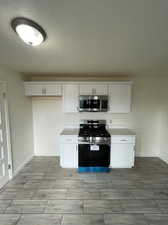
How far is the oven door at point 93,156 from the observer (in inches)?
119

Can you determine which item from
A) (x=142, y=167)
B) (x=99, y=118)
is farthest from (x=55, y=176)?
(x=142, y=167)

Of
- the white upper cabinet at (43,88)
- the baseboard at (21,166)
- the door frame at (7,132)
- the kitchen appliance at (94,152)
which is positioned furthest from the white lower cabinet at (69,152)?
the white upper cabinet at (43,88)

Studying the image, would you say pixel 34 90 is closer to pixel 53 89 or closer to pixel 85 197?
pixel 53 89

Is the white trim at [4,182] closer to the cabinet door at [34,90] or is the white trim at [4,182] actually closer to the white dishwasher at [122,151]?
the cabinet door at [34,90]

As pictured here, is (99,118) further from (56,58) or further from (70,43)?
(70,43)

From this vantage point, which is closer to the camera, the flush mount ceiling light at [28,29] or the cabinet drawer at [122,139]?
the flush mount ceiling light at [28,29]

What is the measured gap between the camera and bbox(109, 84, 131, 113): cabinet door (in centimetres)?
335

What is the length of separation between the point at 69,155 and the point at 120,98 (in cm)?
198

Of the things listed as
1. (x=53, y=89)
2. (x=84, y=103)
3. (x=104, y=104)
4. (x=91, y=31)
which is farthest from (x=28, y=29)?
(x=104, y=104)

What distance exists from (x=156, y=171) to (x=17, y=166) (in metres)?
3.34

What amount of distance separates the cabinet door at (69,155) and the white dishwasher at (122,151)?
90 cm

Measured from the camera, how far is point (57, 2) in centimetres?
115

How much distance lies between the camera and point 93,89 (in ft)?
11.0

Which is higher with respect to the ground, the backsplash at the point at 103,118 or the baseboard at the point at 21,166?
the backsplash at the point at 103,118
